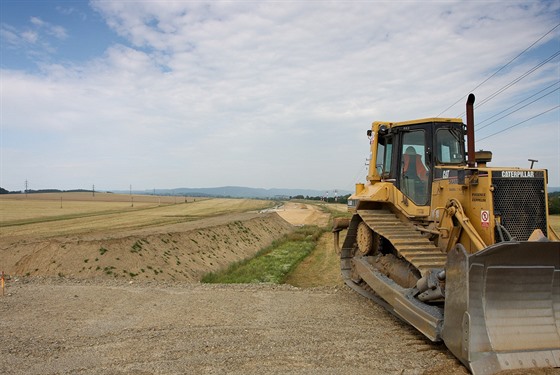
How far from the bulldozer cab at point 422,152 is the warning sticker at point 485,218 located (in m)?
1.37

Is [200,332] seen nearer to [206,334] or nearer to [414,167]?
[206,334]

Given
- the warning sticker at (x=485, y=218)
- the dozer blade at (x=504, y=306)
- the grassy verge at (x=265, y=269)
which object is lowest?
the grassy verge at (x=265, y=269)

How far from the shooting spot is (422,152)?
8.30 m

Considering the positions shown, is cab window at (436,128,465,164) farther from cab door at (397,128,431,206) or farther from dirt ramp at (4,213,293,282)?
dirt ramp at (4,213,293,282)

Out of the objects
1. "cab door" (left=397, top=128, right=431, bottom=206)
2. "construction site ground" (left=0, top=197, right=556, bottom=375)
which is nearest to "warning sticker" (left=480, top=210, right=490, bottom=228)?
"cab door" (left=397, top=128, right=431, bottom=206)

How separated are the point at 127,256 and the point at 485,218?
1290 cm

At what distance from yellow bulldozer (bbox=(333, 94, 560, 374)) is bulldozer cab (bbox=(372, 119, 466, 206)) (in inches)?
0.8

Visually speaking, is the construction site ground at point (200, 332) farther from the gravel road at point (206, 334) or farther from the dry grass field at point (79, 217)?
the dry grass field at point (79, 217)

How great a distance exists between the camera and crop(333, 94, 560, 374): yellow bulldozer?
5289 mm

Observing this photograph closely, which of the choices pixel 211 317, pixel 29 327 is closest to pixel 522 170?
pixel 211 317

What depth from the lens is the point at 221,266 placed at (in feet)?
63.6

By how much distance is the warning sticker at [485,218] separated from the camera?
6.48 m

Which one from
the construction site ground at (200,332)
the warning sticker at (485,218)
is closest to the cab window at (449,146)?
the warning sticker at (485,218)

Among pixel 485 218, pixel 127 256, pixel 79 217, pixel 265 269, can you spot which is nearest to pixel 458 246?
pixel 485 218
